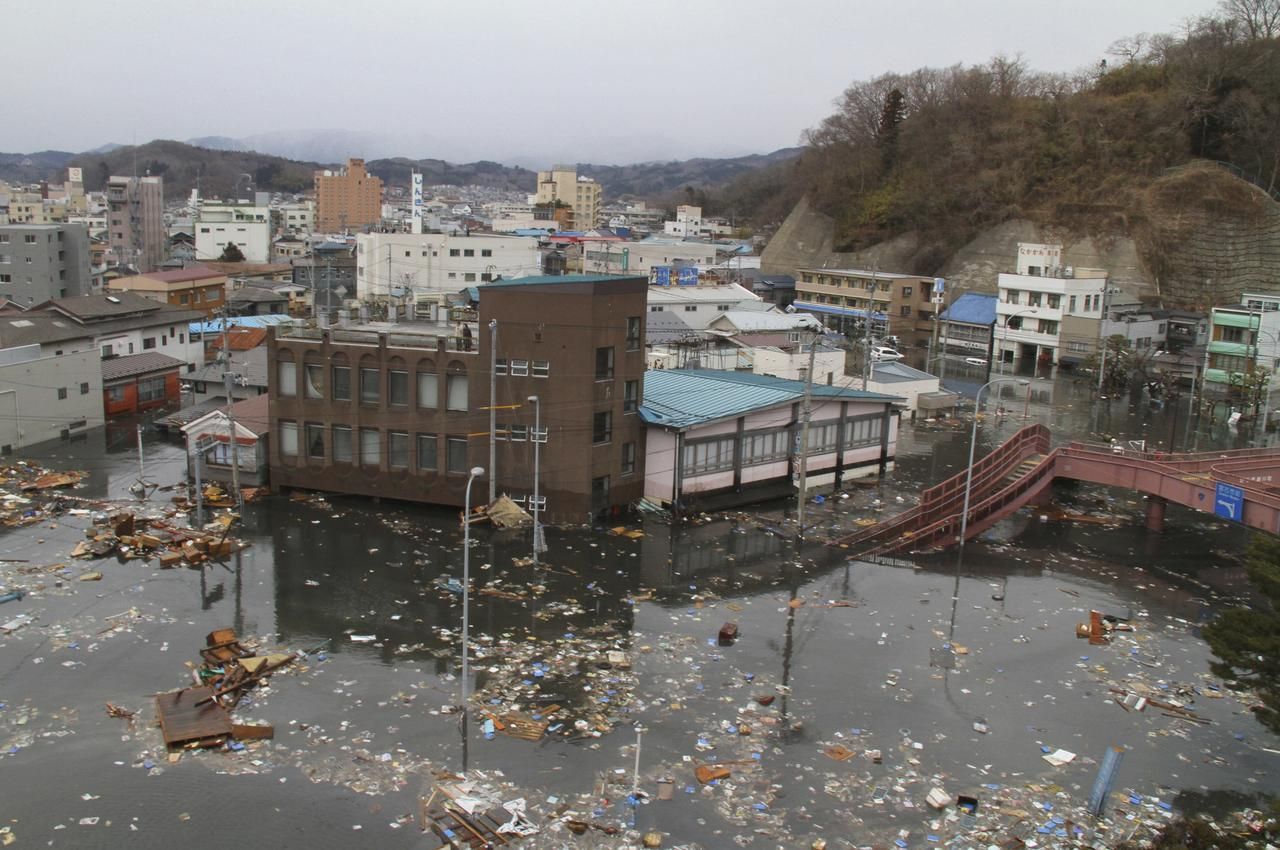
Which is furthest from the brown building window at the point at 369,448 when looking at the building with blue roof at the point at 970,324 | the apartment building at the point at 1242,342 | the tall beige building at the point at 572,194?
the tall beige building at the point at 572,194

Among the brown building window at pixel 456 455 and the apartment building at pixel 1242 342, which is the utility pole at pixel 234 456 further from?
A: the apartment building at pixel 1242 342

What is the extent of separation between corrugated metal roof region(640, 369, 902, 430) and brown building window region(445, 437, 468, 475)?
191 inches

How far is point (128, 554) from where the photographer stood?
22.6 meters

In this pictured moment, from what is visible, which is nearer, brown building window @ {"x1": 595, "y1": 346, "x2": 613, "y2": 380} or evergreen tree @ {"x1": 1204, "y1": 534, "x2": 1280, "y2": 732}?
evergreen tree @ {"x1": 1204, "y1": 534, "x2": 1280, "y2": 732}

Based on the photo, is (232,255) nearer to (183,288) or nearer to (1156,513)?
(183,288)

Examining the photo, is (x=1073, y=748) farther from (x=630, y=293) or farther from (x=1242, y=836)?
(x=630, y=293)

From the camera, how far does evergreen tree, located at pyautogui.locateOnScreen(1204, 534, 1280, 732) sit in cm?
1366

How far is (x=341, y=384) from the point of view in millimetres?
27234

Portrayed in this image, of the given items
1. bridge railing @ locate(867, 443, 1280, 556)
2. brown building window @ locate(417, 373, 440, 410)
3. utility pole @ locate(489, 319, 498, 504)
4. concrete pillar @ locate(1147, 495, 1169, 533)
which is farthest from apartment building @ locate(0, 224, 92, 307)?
concrete pillar @ locate(1147, 495, 1169, 533)

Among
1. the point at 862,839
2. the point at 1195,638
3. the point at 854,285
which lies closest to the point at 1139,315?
the point at 854,285

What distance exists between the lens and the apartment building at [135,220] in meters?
88.2

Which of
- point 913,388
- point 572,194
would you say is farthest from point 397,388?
point 572,194

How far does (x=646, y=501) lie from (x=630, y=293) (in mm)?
5660

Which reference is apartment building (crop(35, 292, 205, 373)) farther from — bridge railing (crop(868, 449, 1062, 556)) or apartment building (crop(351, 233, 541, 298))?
bridge railing (crop(868, 449, 1062, 556))
